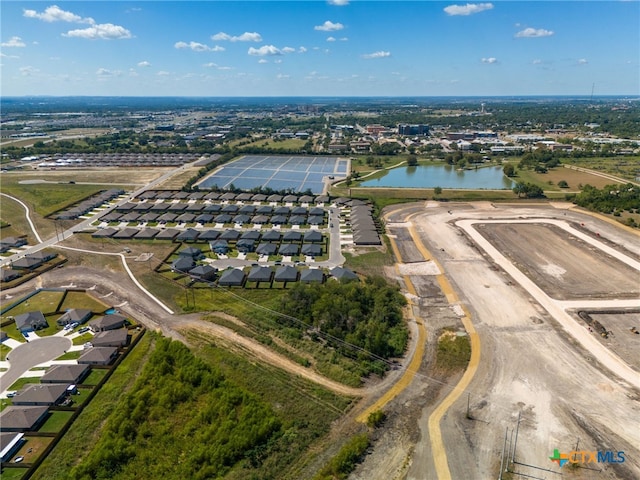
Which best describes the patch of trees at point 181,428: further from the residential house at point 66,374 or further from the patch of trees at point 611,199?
the patch of trees at point 611,199

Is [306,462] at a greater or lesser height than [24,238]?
lesser

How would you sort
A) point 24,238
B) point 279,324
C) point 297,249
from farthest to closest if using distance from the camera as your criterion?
point 24,238
point 297,249
point 279,324

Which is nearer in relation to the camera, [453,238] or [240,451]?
[240,451]

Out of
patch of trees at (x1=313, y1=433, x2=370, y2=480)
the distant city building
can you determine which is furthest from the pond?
patch of trees at (x1=313, y1=433, x2=370, y2=480)

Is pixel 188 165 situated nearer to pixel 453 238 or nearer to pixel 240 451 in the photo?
pixel 453 238

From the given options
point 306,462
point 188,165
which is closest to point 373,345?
point 306,462

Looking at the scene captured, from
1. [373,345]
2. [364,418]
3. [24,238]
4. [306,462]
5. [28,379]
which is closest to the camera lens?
[306,462]

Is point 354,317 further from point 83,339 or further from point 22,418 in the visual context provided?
point 22,418

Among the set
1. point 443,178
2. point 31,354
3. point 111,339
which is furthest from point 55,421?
point 443,178
